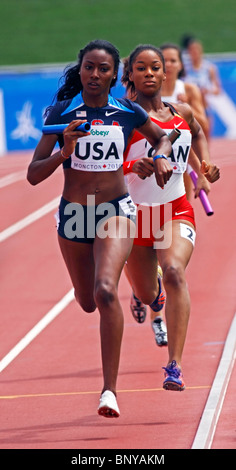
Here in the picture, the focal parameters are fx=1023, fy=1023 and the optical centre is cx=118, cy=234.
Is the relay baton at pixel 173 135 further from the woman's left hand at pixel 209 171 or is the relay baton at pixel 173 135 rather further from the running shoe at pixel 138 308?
the running shoe at pixel 138 308

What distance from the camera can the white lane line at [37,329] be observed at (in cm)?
821

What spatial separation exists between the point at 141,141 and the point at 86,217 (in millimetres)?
959

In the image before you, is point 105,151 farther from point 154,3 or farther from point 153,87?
point 154,3

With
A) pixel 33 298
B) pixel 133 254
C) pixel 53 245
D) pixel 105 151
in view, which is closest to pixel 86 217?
pixel 105 151

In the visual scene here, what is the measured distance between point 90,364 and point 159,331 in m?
0.59

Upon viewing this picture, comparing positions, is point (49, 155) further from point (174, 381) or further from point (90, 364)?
point (90, 364)

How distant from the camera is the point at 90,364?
7.94 m

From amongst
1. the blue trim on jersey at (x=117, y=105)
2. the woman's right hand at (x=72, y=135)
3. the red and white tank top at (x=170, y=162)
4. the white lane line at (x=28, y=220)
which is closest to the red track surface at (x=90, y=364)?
the white lane line at (x=28, y=220)

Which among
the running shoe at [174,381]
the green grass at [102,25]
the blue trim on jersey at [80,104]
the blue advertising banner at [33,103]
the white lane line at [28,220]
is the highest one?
the green grass at [102,25]

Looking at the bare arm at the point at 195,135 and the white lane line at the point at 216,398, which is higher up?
the bare arm at the point at 195,135

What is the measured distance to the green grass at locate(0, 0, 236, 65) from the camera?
31.6 meters

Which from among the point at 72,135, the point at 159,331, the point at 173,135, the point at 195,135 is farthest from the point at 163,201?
the point at 159,331

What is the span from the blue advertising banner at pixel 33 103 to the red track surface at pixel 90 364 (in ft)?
32.9

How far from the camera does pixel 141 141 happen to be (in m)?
6.90
